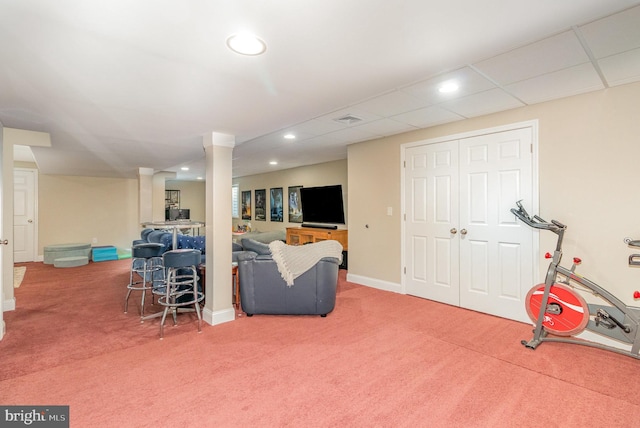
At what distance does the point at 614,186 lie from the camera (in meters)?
2.77

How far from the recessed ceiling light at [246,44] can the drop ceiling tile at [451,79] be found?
53.2 inches

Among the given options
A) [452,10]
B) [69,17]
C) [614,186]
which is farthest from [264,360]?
[614,186]

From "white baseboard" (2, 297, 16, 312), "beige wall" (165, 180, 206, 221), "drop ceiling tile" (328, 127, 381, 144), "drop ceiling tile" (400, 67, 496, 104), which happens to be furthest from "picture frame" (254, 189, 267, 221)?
"drop ceiling tile" (400, 67, 496, 104)

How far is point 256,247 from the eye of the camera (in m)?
3.73

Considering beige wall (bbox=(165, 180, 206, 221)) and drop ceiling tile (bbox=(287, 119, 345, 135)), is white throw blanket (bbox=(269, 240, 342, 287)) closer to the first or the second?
drop ceiling tile (bbox=(287, 119, 345, 135))

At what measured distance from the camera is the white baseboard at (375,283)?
14.8ft

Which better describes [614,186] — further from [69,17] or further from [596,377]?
[69,17]

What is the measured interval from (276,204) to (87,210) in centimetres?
485

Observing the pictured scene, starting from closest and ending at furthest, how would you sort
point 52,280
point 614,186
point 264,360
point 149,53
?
point 149,53, point 264,360, point 614,186, point 52,280

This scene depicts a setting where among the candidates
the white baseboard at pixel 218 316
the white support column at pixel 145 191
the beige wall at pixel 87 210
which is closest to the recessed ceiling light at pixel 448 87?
the white baseboard at pixel 218 316

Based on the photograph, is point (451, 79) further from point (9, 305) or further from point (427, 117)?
point (9, 305)

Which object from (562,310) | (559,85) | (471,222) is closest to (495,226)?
(471,222)

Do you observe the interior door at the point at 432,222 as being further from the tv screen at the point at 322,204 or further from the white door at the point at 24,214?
the white door at the point at 24,214

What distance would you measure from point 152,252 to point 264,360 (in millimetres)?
2212
